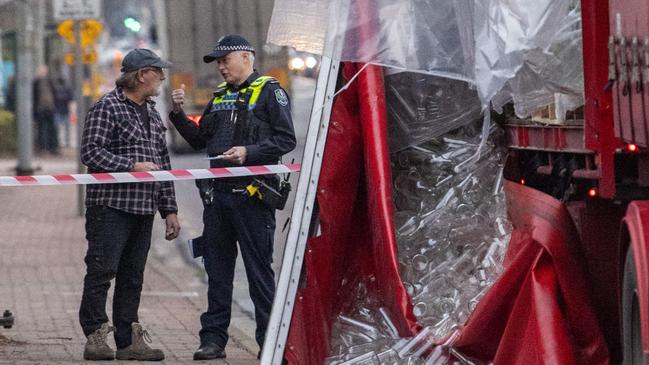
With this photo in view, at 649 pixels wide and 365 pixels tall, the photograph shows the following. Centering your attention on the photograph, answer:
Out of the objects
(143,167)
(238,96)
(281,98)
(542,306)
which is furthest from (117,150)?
(542,306)

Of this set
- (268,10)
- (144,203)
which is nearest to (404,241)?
(144,203)

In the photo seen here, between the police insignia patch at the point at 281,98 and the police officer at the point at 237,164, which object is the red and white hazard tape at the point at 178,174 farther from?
the police insignia patch at the point at 281,98

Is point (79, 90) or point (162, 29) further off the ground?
point (162, 29)

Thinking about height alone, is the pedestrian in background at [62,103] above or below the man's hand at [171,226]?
above

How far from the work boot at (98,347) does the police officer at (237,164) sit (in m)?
0.53

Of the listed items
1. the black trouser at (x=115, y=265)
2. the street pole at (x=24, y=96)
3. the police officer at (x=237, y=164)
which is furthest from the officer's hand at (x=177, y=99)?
the street pole at (x=24, y=96)

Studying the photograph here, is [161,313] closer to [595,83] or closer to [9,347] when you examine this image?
[9,347]

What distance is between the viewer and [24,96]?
25.8 meters

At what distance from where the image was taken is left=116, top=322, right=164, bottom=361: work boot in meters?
8.73

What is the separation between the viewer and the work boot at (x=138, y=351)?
8.73m

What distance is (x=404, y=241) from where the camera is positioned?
25.2ft

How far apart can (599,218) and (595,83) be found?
2.85ft

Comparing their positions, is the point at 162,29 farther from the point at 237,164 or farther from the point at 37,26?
the point at 237,164

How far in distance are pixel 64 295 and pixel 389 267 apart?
5.71m
